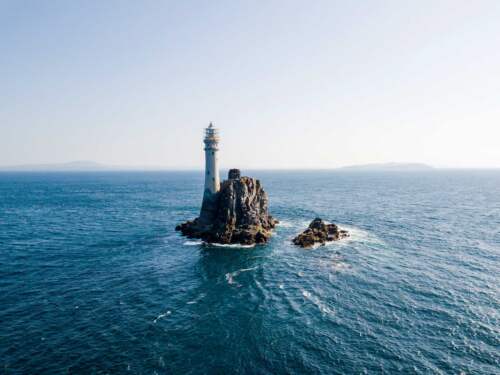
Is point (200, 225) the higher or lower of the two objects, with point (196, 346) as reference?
higher

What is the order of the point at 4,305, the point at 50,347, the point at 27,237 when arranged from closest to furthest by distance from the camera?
the point at 50,347
the point at 4,305
the point at 27,237

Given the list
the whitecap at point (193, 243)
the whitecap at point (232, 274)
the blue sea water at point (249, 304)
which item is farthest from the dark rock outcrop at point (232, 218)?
the whitecap at point (232, 274)

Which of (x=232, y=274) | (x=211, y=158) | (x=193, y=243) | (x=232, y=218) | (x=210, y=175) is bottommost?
(x=232, y=274)

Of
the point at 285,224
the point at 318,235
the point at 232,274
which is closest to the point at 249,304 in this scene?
the point at 232,274

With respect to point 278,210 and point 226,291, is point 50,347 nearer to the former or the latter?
point 226,291

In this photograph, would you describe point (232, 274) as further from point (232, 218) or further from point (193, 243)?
point (232, 218)

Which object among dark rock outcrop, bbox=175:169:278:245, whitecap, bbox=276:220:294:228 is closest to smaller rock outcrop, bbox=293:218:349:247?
dark rock outcrop, bbox=175:169:278:245

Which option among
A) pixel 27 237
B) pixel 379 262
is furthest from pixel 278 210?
pixel 27 237
